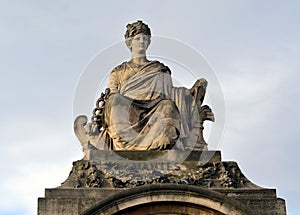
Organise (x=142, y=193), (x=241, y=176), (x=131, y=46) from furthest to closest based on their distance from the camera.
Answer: (x=131, y=46), (x=241, y=176), (x=142, y=193)

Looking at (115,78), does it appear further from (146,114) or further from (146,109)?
(146,114)

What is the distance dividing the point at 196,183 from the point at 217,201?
1354 mm

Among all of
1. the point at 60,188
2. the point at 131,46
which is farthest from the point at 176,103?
the point at 60,188

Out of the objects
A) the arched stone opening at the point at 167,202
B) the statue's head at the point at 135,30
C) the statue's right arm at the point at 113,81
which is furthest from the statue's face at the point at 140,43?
the arched stone opening at the point at 167,202

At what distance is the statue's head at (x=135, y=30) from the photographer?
25.8m

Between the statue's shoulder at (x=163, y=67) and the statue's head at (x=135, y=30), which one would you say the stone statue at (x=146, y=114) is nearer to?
the statue's shoulder at (x=163, y=67)

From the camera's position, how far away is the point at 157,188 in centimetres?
2038

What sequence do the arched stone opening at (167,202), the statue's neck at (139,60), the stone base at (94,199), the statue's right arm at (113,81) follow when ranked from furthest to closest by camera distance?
the statue's neck at (139,60), the statue's right arm at (113,81), the stone base at (94,199), the arched stone opening at (167,202)

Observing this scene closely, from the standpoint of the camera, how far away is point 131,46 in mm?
25906

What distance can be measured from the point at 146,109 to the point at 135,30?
3.06m

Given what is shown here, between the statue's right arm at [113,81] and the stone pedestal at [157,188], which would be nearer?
the stone pedestal at [157,188]

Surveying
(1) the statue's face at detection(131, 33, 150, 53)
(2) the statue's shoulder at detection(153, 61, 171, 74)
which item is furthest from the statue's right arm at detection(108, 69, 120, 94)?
(2) the statue's shoulder at detection(153, 61, 171, 74)

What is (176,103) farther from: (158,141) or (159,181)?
(159,181)

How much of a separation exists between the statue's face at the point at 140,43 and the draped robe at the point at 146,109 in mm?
630
